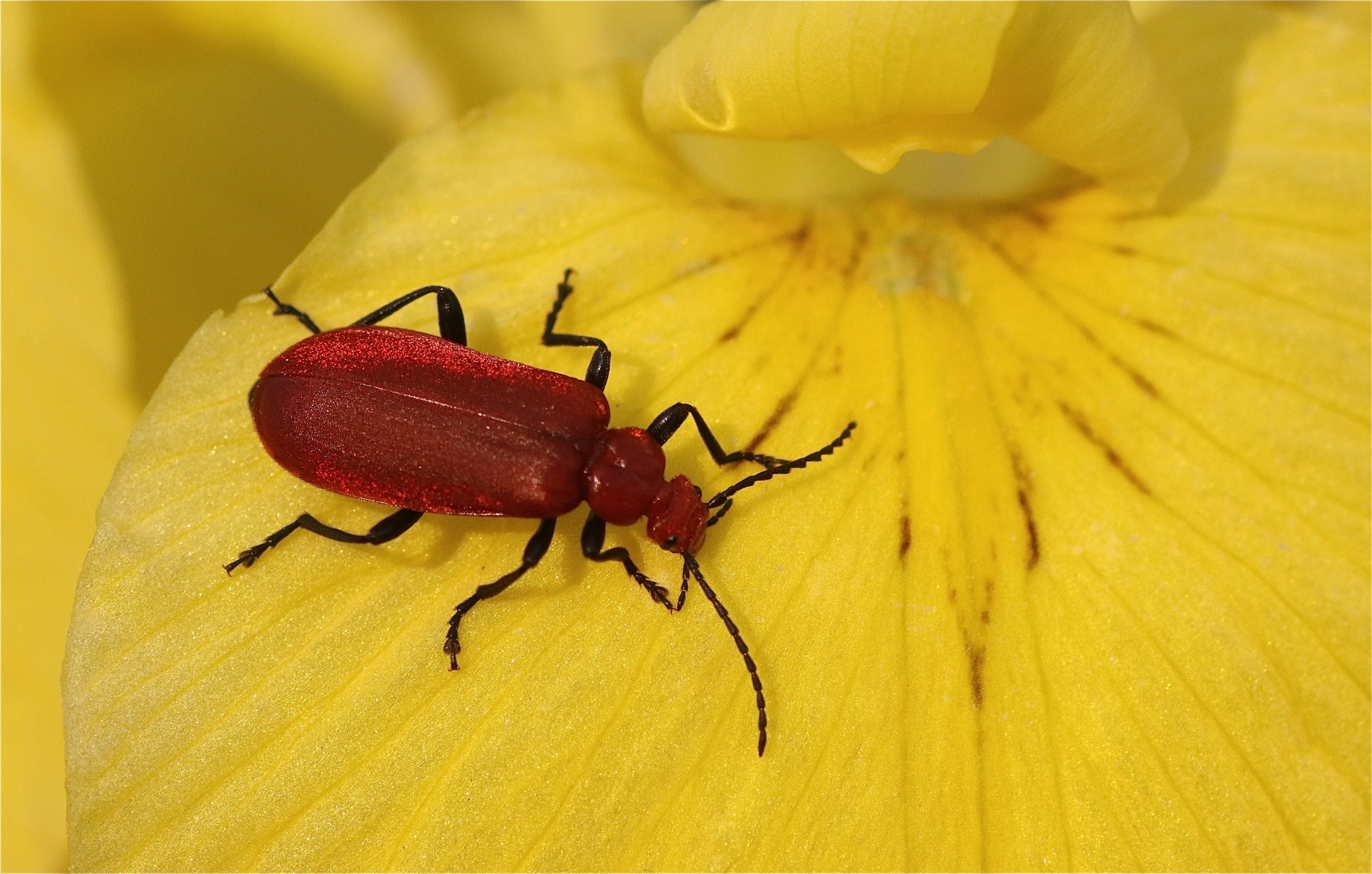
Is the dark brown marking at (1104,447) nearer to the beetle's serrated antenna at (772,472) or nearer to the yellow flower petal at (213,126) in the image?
the beetle's serrated antenna at (772,472)

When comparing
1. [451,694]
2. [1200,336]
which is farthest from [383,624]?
[1200,336]

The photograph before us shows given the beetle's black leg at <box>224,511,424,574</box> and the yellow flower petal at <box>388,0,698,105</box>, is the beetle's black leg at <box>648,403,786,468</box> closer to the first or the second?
the beetle's black leg at <box>224,511,424,574</box>

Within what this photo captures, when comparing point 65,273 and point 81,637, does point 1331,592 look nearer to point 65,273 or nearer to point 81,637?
point 81,637

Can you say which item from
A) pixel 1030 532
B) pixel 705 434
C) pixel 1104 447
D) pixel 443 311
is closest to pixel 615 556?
pixel 705 434

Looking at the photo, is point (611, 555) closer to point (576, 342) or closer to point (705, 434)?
point (705, 434)

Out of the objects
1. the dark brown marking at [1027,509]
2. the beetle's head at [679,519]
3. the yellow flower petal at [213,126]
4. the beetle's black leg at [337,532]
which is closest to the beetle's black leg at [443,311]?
the beetle's black leg at [337,532]

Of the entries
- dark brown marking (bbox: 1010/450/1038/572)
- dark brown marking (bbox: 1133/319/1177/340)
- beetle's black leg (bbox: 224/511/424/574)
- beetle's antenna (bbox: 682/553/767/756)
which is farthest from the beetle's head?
dark brown marking (bbox: 1133/319/1177/340)
